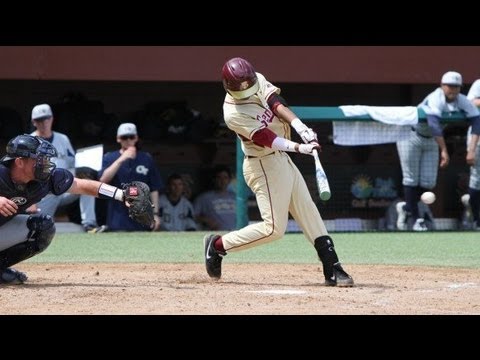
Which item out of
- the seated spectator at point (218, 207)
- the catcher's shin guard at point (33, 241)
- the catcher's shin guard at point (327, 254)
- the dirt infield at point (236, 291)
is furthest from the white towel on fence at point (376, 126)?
the catcher's shin guard at point (33, 241)

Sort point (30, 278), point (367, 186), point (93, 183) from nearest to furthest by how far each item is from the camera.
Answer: point (93, 183) < point (30, 278) < point (367, 186)

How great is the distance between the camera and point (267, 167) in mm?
7035

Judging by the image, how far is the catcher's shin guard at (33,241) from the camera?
6.89 meters

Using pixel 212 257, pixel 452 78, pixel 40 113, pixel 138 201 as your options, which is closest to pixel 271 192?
pixel 212 257

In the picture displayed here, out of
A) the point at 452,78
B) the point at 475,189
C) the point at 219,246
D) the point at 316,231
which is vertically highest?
the point at 452,78

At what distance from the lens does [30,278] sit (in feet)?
24.7

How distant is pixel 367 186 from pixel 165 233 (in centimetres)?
287

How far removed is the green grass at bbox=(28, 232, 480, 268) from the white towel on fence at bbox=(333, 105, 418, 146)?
1.17 m

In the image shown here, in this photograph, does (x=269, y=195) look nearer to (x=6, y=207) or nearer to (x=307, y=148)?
(x=307, y=148)

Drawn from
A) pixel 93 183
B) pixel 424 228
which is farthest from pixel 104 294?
pixel 424 228

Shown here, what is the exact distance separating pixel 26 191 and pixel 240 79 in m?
1.61

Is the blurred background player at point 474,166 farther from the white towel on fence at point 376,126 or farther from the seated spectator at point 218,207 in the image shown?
the seated spectator at point 218,207

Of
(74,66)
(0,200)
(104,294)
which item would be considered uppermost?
(74,66)

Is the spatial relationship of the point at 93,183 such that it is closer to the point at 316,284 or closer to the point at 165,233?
the point at 316,284
